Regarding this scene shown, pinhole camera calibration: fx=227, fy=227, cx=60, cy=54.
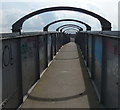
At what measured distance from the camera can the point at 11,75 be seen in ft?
18.0

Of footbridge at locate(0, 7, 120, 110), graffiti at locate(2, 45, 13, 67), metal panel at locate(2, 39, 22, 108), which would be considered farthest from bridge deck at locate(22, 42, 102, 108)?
graffiti at locate(2, 45, 13, 67)

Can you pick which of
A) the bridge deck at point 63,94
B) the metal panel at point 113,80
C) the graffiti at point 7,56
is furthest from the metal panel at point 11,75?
the metal panel at point 113,80

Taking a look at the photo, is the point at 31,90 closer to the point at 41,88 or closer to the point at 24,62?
the point at 41,88

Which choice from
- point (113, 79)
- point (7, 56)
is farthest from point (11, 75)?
point (113, 79)

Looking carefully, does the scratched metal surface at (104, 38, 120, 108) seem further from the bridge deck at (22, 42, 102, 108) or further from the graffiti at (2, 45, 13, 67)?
the graffiti at (2, 45, 13, 67)

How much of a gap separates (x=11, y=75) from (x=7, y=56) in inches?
21.6

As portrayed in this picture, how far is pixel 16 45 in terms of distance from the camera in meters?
6.04

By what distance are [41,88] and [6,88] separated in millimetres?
3338

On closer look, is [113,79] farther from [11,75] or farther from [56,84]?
[56,84]

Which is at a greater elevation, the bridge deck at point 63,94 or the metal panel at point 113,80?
the metal panel at point 113,80

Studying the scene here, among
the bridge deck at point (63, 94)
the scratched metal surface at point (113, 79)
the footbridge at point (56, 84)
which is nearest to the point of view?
the scratched metal surface at point (113, 79)

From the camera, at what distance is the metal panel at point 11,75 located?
197 inches

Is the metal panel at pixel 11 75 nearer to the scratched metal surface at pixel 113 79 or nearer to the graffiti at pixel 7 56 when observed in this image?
the graffiti at pixel 7 56

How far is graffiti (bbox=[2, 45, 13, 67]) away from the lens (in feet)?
16.4
